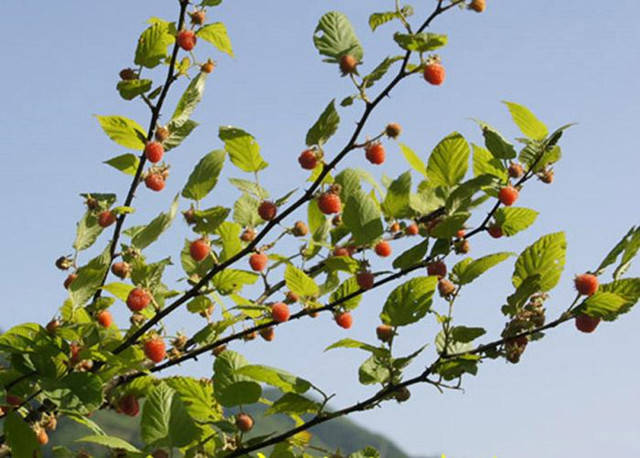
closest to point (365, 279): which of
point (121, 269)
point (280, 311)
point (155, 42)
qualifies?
point (280, 311)

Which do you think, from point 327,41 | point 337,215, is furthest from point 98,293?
point 327,41

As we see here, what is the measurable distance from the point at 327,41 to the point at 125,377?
6.64 feet

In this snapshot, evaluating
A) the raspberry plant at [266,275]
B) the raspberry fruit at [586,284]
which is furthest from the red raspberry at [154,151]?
the raspberry fruit at [586,284]

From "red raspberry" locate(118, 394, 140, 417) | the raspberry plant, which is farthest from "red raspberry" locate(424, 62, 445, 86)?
"red raspberry" locate(118, 394, 140, 417)

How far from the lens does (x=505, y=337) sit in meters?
4.18

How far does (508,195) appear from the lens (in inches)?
169

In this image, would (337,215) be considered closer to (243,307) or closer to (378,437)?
(243,307)

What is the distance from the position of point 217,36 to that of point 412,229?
152 centimetres

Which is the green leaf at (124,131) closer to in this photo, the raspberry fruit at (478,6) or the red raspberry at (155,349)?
the red raspberry at (155,349)

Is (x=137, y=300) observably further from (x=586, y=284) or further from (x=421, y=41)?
(x=586, y=284)

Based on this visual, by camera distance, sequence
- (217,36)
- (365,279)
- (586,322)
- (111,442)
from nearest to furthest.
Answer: (111,442) → (586,322) → (365,279) → (217,36)

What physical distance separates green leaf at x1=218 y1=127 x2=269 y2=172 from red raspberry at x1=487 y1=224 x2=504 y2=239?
116cm

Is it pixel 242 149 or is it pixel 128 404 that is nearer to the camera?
pixel 242 149

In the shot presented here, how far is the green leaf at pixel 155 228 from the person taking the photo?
4316mm
